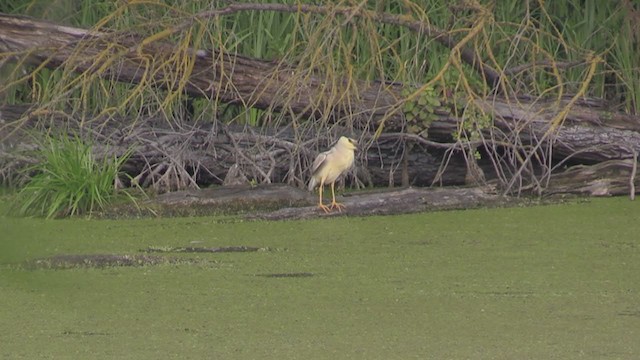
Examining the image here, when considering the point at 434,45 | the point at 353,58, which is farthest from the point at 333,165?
the point at 434,45

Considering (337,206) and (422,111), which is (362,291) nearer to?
(337,206)

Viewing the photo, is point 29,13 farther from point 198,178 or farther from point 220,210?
point 198,178

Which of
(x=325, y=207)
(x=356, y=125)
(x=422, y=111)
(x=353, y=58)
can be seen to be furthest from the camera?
(x=353, y=58)

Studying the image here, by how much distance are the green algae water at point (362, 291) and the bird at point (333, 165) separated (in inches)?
6.4

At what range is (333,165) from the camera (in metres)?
6.16

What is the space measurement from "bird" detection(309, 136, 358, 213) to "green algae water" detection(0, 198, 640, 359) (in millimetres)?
162

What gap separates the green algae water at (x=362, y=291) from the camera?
138 inches

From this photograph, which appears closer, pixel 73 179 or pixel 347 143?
pixel 347 143

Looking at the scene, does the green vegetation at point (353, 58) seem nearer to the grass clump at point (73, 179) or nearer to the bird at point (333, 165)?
the grass clump at point (73, 179)

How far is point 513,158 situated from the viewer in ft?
21.4

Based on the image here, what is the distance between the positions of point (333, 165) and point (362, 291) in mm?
1840

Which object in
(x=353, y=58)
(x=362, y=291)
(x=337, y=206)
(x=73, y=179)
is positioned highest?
(x=353, y=58)

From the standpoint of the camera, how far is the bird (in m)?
6.16

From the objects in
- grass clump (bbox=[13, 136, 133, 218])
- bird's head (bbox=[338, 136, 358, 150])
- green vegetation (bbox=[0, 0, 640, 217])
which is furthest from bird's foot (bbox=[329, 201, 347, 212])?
grass clump (bbox=[13, 136, 133, 218])
